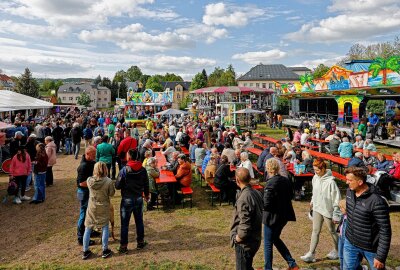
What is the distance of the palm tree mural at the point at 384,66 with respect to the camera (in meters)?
14.8

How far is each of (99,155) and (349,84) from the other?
16.2 meters

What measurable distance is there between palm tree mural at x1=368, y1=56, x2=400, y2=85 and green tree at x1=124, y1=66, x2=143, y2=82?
117 meters

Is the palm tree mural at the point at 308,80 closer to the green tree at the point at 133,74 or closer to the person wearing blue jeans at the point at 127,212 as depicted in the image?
the person wearing blue jeans at the point at 127,212

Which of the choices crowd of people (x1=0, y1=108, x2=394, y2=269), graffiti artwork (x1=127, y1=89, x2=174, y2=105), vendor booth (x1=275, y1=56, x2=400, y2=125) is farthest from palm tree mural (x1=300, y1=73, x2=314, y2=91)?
crowd of people (x1=0, y1=108, x2=394, y2=269)

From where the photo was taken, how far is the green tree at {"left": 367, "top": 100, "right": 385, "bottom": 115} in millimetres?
24672

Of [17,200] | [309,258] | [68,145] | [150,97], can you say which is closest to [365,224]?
[309,258]

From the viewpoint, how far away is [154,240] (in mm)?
5594

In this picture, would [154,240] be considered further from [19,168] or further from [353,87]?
[353,87]

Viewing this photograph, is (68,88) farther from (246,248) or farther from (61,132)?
(246,248)

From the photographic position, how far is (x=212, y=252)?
5078 millimetres

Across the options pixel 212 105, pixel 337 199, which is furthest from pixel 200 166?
pixel 212 105

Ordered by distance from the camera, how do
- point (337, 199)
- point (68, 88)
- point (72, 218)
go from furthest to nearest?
1. point (68, 88)
2. point (72, 218)
3. point (337, 199)

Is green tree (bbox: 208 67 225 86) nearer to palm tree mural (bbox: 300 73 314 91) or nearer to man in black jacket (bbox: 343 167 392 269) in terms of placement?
palm tree mural (bbox: 300 73 314 91)

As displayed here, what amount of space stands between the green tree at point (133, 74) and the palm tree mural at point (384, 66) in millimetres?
116823
